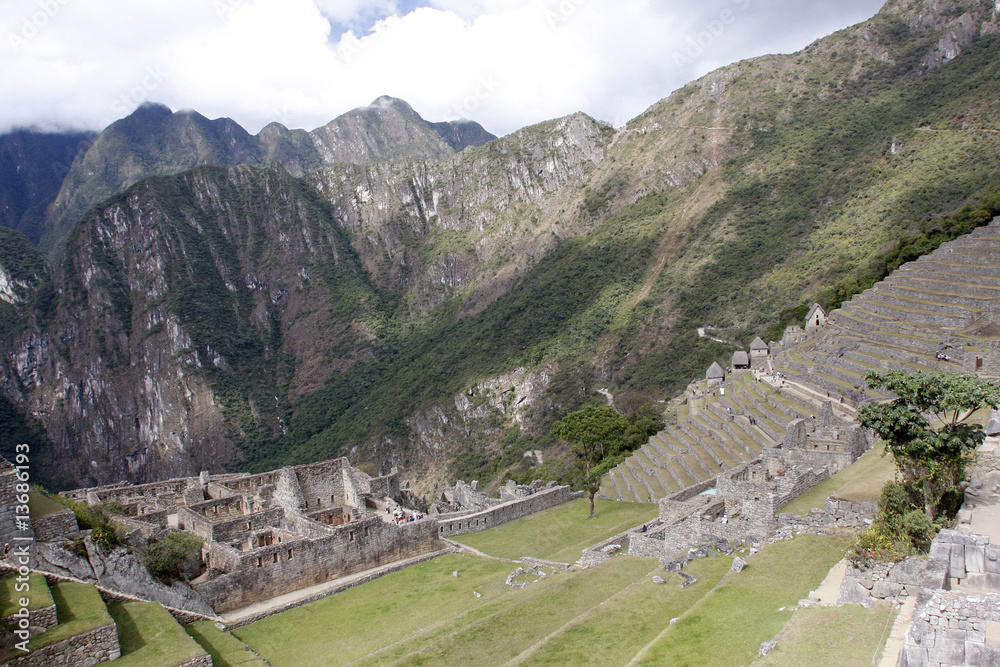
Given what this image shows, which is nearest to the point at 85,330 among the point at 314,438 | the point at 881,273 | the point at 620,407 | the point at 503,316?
the point at 314,438

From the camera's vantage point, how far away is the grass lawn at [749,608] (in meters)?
10.1

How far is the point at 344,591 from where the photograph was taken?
19.4 meters

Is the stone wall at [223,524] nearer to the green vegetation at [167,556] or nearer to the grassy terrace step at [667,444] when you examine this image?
the green vegetation at [167,556]

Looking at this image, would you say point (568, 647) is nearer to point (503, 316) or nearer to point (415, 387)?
point (415, 387)

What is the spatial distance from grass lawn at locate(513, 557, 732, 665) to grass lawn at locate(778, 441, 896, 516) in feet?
11.5

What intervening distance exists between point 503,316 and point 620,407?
6783 centimetres

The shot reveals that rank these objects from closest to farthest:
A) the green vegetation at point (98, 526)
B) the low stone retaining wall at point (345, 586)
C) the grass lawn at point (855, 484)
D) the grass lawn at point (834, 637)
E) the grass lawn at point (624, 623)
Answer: the grass lawn at point (834, 637) < the grass lawn at point (624, 623) < the grass lawn at point (855, 484) < the green vegetation at point (98, 526) < the low stone retaining wall at point (345, 586)

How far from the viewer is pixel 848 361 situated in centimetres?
3328

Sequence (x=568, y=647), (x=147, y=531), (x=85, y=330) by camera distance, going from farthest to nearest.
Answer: (x=85, y=330), (x=147, y=531), (x=568, y=647)

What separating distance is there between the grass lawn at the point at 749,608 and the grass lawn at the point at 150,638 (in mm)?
8621

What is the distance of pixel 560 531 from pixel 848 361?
19.5 meters

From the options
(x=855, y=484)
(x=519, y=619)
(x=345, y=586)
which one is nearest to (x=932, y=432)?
(x=855, y=484)

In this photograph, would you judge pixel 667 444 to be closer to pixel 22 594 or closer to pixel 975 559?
pixel 975 559

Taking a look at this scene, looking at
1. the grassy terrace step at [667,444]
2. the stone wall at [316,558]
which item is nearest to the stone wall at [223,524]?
the stone wall at [316,558]
